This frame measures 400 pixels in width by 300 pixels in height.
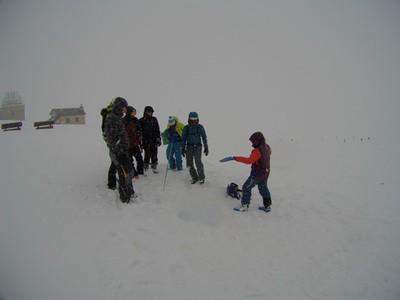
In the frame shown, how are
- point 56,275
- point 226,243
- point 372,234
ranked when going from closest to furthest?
point 56,275 → point 226,243 → point 372,234

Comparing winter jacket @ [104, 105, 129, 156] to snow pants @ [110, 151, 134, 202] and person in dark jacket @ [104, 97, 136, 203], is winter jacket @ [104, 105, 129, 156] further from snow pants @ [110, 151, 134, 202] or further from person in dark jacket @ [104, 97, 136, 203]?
snow pants @ [110, 151, 134, 202]

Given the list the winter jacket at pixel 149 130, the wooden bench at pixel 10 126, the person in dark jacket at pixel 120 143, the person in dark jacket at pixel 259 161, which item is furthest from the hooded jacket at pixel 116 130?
the wooden bench at pixel 10 126

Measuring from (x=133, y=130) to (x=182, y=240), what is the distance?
4.33 metres

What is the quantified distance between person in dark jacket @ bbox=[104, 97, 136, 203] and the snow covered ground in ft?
1.86

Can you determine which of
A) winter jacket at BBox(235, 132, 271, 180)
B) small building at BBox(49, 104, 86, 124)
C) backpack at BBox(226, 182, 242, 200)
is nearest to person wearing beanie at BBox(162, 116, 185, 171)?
backpack at BBox(226, 182, 242, 200)

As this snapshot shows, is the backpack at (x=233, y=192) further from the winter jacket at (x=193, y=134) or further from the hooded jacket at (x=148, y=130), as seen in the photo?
the hooded jacket at (x=148, y=130)

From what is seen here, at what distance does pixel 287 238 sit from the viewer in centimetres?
640

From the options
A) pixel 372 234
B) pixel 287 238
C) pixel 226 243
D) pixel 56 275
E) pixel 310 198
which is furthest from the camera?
pixel 310 198

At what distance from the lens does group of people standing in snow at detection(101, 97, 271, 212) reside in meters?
6.73

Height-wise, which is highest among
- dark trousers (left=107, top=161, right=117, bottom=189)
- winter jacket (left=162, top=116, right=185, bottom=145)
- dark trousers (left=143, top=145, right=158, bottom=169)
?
winter jacket (left=162, top=116, right=185, bottom=145)

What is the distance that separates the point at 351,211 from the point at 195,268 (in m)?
6.57

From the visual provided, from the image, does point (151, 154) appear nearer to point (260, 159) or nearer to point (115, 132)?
point (115, 132)

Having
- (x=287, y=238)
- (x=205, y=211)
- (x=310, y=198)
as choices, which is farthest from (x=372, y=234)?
(x=205, y=211)

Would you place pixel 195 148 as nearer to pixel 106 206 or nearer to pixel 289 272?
pixel 106 206
